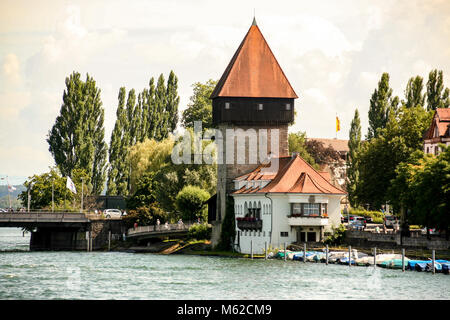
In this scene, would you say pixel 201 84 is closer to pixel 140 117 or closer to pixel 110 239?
pixel 140 117

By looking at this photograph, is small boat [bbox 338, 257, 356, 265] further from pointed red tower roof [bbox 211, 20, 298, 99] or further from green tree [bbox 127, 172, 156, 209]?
green tree [bbox 127, 172, 156, 209]

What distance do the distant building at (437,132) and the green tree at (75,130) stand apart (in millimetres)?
45759

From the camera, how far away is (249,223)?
3494 inches

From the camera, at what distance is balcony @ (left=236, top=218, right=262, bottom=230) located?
87625 millimetres

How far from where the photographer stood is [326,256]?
7525 centimetres

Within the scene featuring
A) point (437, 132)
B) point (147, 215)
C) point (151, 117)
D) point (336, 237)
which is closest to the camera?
point (336, 237)

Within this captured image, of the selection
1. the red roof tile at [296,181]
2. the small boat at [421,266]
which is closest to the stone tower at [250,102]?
the red roof tile at [296,181]

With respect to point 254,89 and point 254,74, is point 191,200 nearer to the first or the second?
point 254,89

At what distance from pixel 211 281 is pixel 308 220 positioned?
924 inches

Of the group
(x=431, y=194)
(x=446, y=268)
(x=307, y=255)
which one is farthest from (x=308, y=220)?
(x=446, y=268)

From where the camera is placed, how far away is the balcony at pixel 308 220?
277 ft

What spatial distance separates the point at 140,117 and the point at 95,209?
45.7 feet
